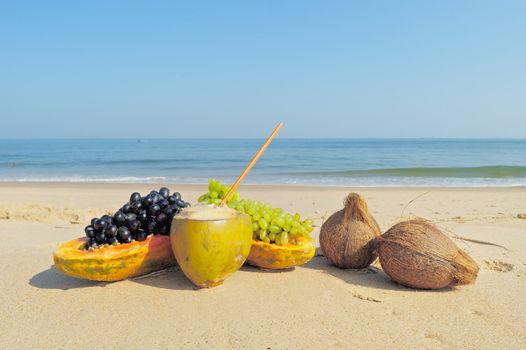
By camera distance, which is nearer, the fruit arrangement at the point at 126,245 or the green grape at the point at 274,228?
the fruit arrangement at the point at 126,245

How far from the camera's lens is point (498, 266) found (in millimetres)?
4367

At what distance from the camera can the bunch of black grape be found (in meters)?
3.52

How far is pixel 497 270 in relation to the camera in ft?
13.9

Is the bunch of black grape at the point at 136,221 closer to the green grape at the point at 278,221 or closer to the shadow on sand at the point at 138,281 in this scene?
the shadow on sand at the point at 138,281

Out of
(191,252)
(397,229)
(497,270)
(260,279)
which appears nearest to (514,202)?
(497,270)

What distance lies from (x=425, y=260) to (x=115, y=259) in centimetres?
263

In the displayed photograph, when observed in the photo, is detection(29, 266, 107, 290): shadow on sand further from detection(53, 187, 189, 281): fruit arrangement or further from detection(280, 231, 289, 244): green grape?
detection(280, 231, 289, 244): green grape

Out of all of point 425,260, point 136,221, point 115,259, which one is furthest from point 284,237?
point 115,259

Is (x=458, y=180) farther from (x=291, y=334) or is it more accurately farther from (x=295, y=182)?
(x=291, y=334)

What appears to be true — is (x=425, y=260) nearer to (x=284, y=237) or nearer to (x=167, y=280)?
(x=284, y=237)

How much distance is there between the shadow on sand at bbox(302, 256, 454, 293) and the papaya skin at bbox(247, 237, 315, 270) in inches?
15.1

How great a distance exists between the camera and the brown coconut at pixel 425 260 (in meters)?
3.44

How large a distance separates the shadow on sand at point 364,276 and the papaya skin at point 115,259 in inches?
59.5

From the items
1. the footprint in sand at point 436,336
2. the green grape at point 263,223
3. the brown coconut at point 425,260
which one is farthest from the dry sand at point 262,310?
the green grape at point 263,223
